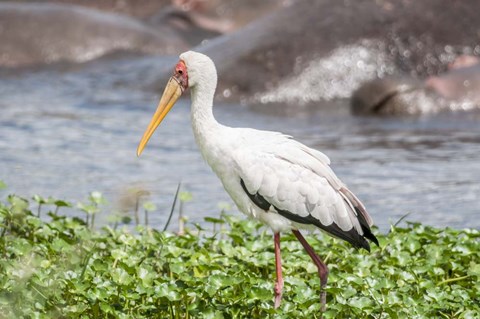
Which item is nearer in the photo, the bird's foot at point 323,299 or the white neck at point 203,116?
the bird's foot at point 323,299

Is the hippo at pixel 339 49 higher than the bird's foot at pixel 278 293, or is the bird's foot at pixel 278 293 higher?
the hippo at pixel 339 49

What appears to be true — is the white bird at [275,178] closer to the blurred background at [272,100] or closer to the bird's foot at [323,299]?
the bird's foot at [323,299]

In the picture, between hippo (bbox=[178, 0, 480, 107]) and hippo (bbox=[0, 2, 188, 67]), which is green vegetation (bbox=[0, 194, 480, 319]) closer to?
hippo (bbox=[178, 0, 480, 107])

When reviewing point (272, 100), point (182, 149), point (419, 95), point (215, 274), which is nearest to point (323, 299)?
point (215, 274)

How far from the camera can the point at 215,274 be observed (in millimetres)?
4641

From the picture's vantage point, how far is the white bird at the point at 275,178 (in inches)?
192

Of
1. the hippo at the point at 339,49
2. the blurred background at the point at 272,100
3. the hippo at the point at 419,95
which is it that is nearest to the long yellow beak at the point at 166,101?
the blurred background at the point at 272,100

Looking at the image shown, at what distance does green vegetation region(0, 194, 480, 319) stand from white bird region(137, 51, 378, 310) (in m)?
0.23

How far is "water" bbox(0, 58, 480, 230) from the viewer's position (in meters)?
7.41

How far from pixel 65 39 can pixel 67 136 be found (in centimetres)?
322

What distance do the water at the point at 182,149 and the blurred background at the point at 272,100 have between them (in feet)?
0.06

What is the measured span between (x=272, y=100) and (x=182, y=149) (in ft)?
5.50

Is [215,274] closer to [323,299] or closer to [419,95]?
[323,299]

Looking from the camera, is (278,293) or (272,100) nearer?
(278,293)
